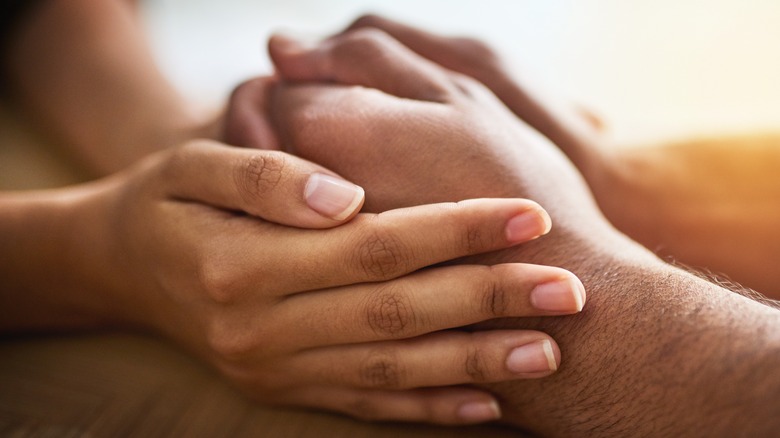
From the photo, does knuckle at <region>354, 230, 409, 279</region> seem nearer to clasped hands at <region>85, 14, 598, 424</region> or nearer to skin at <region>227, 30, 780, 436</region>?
clasped hands at <region>85, 14, 598, 424</region>

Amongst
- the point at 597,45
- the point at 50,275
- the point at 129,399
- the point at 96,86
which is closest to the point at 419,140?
the point at 129,399

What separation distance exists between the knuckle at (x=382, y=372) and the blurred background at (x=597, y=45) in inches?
36.0

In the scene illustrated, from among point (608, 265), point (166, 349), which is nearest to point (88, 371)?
point (166, 349)

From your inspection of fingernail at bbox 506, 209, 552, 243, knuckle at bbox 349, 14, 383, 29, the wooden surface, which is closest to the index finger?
fingernail at bbox 506, 209, 552, 243

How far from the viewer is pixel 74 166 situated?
119 centimetres

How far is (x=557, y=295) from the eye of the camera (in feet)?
1.78

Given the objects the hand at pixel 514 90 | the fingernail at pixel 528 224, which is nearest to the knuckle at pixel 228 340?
the fingernail at pixel 528 224

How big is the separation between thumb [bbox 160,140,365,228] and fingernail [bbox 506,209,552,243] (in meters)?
0.17

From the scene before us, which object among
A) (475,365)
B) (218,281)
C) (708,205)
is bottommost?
(708,205)

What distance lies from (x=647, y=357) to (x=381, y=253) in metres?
0.29

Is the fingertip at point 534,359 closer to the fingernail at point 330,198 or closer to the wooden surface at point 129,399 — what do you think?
the wooden surface at point 129,399

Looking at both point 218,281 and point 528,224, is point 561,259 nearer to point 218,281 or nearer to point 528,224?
point 528,224

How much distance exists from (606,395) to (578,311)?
9cm

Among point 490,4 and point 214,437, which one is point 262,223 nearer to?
point 214,437
